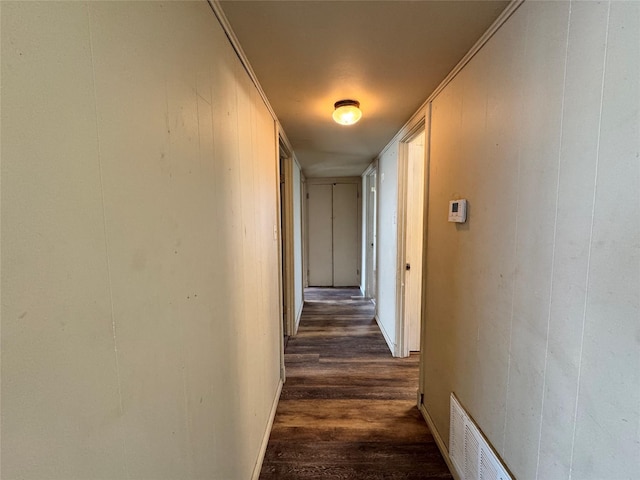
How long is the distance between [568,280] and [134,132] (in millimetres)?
1185

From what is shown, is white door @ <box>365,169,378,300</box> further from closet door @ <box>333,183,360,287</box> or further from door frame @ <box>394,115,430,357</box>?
door frame @ <box>394,115,430,357</box>

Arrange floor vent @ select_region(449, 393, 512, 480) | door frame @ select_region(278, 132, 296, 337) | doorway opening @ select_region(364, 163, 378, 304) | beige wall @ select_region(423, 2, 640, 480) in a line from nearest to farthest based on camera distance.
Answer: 1. beige wall @ select_region(423, 2, 640, 480)
2. floor vent @ select_region(449, 393, 512, 480)
3. door frame @ select_region(278, 132, 296, 337)
4. doorway opening @ select_region(364, 163, 378, 304)

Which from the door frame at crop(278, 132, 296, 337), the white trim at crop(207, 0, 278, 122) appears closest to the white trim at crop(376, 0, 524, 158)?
the white trim at crop(207, 0, 278, 122)

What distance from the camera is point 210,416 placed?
0.93 m

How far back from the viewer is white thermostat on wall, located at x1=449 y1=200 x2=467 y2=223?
1378 mm

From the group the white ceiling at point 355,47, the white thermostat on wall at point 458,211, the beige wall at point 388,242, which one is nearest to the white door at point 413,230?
the beige wall at point 388,242

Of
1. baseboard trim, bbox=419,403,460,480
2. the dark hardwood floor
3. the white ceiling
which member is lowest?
the dark hardwood floor

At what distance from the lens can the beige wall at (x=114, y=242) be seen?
0.37m

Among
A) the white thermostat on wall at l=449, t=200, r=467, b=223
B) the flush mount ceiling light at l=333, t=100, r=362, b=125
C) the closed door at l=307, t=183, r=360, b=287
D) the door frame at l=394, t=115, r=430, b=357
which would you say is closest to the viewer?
the white thermostat on wall at l=449, t=200, r=467, b=223

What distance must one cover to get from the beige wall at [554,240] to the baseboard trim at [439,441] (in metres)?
0.46

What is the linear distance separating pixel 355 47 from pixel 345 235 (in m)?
4.31

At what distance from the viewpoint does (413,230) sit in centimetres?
269

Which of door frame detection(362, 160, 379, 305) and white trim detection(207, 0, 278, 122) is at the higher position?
white trim detection(207, 0, 278, 122)

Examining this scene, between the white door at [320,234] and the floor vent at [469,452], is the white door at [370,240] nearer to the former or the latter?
the white door at [320,234]
